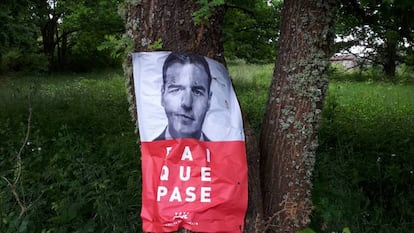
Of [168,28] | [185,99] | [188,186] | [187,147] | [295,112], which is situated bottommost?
[188,186]

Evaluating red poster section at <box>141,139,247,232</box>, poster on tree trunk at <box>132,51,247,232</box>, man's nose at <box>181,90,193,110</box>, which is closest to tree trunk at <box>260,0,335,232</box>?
poster on tree trunk at <box>132,51,247,232</box>

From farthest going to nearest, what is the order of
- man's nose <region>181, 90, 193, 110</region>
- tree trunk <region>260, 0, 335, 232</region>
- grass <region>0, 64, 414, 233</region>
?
grass <region>0, 64, 414, 233</region> < tree trunk <region>260, 0, 335, 232</region> < man's nose <region>181, 90, 193, 110</region>

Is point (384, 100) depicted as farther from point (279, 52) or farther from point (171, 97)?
point (171, 97)

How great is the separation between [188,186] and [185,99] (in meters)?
0.43

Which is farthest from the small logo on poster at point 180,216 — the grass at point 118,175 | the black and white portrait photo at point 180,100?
the grass at point 118,175

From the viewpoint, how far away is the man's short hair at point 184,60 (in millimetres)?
2539

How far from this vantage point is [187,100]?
2496 mm

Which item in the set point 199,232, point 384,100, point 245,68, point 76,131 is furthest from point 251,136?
point 245,68

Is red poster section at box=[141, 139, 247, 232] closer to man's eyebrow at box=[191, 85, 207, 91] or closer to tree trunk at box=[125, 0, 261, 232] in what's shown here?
man's eyebrow at box=[191, 85, 207, 91]

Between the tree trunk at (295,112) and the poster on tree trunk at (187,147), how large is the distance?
1.26 ft

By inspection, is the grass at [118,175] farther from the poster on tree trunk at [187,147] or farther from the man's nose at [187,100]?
the man's nose at [187,100]

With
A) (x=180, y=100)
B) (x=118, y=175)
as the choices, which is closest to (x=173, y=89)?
(x=180, y=100)

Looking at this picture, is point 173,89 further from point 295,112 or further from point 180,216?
point 295,112

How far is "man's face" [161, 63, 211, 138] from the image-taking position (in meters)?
2.46
